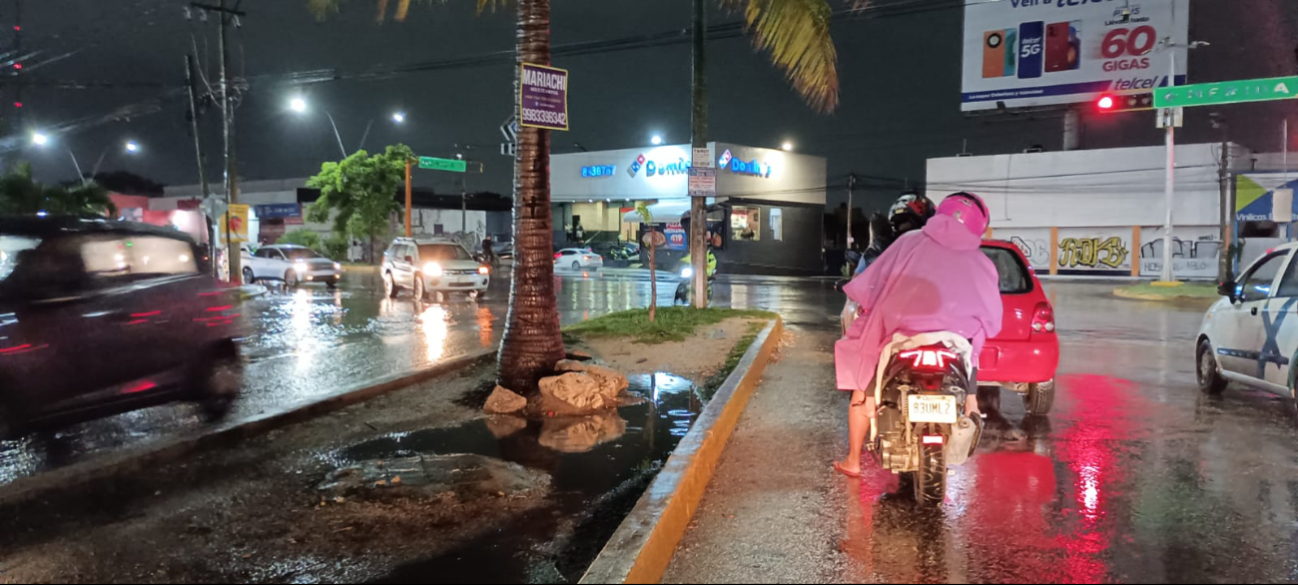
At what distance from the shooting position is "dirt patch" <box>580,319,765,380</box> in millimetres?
10227

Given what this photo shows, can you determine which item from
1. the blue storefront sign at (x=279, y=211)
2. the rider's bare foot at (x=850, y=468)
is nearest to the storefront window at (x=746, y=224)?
the blue storefront sign at (x=279, y=211)

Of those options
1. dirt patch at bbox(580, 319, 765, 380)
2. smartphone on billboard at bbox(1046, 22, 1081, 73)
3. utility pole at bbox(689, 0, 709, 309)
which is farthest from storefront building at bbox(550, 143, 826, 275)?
dirt patch at bbox(580, 319, 765, 380)

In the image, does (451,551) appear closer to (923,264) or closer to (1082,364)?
(923,264)

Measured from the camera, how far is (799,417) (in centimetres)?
766

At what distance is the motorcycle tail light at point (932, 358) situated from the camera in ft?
15.7

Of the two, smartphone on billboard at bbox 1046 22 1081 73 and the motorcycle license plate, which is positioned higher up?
smartphone on billboard at bbox 1046 22 1081 73

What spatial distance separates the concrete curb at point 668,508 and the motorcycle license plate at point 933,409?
4.58 ft

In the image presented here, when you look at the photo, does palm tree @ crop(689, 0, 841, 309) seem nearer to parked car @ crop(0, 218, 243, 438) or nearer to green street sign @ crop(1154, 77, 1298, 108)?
parked car @ crop(0, 218, 243, 438)

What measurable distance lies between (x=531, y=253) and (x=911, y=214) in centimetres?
397

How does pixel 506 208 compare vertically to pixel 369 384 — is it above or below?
above

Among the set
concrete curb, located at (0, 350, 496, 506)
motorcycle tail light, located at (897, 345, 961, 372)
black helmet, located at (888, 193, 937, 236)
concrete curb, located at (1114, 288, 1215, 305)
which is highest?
black helmet, located at (888, 193, 937, 236)

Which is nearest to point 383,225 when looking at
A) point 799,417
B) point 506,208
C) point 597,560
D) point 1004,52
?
point 506,208

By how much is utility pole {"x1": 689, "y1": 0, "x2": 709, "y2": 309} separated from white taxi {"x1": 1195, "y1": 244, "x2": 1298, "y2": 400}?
8.58 metres

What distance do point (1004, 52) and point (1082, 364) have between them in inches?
1268
